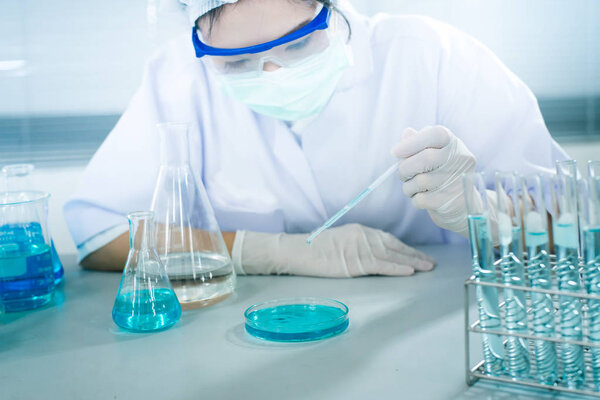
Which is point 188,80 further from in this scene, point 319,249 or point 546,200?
point 546,200

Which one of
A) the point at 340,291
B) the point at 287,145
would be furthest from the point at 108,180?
the point at 340,291

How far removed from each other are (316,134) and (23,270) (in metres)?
0.96

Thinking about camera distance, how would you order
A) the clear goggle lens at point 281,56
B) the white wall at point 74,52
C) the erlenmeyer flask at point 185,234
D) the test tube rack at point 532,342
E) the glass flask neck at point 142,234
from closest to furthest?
1. the test tube rack at point 532,342
2. the glass flask neck at point 142,234
3. the erlenmeyer flask at point 185,234
4. the clear goggle lens at point 281,56
5. the white wall at point 74,52

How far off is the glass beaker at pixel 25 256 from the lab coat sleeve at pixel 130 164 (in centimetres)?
29

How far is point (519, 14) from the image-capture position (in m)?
3.21

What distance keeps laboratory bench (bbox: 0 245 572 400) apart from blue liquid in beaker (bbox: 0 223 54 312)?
0.14 feet

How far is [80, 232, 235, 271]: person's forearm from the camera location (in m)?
1.72

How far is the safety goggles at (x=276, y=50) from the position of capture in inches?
58.3

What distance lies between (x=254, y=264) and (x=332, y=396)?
75 cm

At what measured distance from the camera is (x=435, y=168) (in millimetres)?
1426

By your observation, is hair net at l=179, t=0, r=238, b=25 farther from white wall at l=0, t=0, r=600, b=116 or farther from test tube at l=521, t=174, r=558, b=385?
white wall at l=0, t=0, r=600, b=116

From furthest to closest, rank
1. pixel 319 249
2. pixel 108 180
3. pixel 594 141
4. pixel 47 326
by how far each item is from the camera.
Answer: pixel 594 141, pixel 108 180, pixel 319 249, pixel 47 326

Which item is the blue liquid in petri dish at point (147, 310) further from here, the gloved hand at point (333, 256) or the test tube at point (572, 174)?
the test tube at point (572, 174)

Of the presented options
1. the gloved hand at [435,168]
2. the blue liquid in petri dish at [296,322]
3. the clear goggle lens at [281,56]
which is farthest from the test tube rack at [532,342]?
the clear goggle lens at [281,56]
